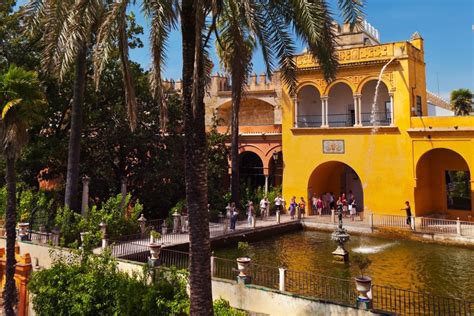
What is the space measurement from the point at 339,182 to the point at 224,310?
19423 millimetres

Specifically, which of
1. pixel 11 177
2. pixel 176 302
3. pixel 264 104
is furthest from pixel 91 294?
pixel 264 104

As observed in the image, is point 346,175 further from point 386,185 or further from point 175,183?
point 175,183

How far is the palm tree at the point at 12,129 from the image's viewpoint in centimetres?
971

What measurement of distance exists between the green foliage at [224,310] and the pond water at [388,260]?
4865 millimetres

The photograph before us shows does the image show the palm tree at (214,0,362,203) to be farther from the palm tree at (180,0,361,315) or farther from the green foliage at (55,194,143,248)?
the green foliage at (55,194,143,248)

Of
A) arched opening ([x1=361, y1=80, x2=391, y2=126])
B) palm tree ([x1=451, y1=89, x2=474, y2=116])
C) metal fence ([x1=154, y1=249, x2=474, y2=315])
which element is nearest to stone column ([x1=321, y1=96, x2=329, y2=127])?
arched opening ([x1=361, y1=80, x2=391, y2=126])

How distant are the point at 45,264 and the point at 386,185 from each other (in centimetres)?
1644

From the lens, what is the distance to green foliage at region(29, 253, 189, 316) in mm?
9406

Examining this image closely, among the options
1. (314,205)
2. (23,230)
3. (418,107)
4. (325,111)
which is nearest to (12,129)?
(23,230)

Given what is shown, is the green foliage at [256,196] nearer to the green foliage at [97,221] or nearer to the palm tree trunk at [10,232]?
the green foliage at [97,221]

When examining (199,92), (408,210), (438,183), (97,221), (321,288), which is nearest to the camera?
(199,92)

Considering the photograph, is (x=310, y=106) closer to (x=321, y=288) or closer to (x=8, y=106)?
(x=321, y=288)

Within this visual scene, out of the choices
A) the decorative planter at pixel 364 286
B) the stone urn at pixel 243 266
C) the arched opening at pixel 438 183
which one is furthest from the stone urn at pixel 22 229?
the arched opening at pixel 438 183

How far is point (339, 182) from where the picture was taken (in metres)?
27.1
